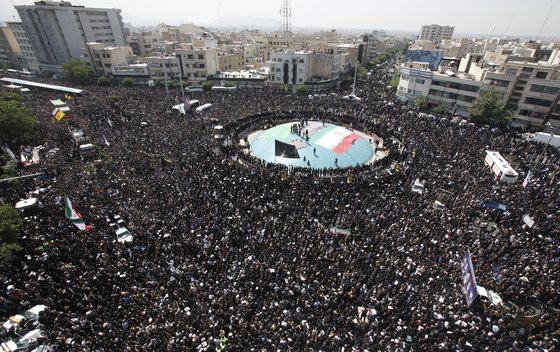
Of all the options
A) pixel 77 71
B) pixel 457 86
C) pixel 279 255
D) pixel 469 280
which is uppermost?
pixel 457 86

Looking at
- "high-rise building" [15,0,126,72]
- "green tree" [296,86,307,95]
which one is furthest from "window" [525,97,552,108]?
"high-rise building" [15,0,126,72]

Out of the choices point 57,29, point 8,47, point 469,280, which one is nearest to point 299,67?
point 469,280

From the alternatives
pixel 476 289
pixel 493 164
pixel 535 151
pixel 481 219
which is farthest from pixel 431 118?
pixel 476 289

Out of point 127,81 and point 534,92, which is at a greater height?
point 534,92

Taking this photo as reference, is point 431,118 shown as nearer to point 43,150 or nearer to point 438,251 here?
point 438,251

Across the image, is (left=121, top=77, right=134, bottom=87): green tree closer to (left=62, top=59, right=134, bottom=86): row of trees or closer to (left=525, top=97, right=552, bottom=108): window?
(left=62, top=59, right=134, bottom=86): row of trees

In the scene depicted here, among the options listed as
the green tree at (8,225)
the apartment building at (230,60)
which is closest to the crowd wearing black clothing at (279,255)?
the green tree at (8,225)

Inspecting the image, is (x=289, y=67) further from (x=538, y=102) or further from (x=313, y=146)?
(x=538, y=102)

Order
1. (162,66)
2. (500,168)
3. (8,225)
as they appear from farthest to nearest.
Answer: (162,66)
(500,168)
(8,225)
